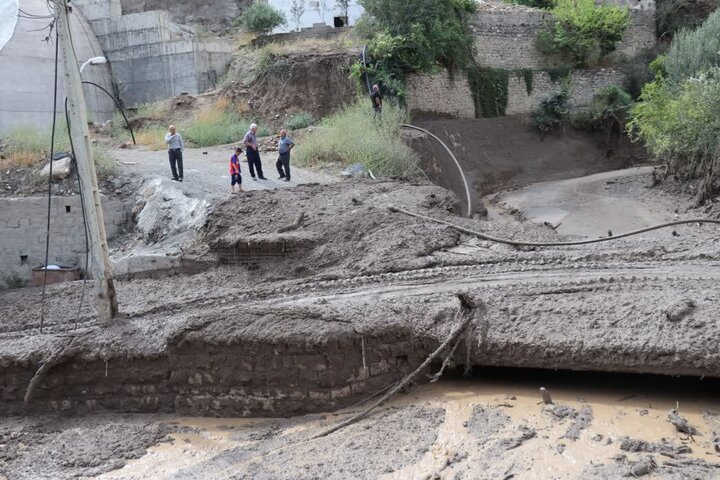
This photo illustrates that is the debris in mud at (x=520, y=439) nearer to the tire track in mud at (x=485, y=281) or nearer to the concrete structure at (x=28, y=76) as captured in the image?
the tire track in mud at (x=485, y=281)

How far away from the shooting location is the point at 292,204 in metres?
14.0

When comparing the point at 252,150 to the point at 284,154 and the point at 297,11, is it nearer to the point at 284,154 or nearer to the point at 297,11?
the point at 284,154

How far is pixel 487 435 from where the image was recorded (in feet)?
22.5

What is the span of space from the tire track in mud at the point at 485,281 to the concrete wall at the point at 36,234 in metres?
3.28

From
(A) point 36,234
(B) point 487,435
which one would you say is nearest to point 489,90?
(A) point 36,234

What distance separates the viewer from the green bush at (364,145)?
18047mm

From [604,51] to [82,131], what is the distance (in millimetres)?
25973

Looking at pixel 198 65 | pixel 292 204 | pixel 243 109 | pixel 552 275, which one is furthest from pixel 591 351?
pixel 198 65

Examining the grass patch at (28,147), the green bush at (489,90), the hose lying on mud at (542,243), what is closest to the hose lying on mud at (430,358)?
the hose lying on mud at (542,243)

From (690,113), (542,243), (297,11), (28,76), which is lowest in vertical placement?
(542,243)

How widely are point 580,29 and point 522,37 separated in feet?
8.02

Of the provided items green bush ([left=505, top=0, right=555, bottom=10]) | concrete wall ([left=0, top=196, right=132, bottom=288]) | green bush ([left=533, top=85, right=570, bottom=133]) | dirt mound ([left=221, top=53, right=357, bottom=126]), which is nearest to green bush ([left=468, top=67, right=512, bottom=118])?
green bush ([left=533, top=85, right=570, bottom=133])

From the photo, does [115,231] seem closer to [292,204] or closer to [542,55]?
[292,204]

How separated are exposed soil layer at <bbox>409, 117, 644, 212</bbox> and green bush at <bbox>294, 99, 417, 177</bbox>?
6.30ft
